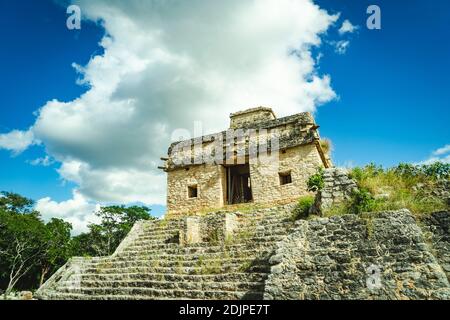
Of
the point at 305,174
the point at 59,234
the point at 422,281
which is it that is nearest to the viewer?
the point at 422,281

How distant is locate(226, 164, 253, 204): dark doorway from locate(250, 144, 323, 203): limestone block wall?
1485 millimetres

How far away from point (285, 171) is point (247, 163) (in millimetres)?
2109

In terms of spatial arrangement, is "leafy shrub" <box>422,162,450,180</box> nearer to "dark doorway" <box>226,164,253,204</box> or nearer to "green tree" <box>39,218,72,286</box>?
"dark doorway" <box>226,164,253,204</box>

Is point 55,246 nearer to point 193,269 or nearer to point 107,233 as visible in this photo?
point 107,233

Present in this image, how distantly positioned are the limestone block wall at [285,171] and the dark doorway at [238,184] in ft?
4.87

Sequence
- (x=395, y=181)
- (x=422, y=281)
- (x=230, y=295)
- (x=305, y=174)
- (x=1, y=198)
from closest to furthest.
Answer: (x=422, y=281) < (x=230, y=295) < (x=395, y=181) < (x=305, y=174) < (x=1, y=198)

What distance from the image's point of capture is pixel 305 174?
12.8m

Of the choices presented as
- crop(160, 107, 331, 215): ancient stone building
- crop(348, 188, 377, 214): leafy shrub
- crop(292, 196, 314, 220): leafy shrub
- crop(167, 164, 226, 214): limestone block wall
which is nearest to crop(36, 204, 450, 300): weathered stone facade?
crop(292, 196, 314, 220): leafy shrub

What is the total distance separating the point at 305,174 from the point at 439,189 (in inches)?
246

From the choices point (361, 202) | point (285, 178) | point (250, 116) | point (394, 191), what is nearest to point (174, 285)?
point (361, 202)

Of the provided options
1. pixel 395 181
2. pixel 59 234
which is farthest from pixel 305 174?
pixel 59 234

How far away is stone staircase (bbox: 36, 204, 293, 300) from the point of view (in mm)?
7137

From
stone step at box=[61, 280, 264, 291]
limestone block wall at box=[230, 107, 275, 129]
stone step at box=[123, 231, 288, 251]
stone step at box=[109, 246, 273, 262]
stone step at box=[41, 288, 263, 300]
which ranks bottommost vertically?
stone step at box=[41, 288, 263, 300]

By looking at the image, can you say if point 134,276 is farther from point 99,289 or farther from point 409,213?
point 409,213
